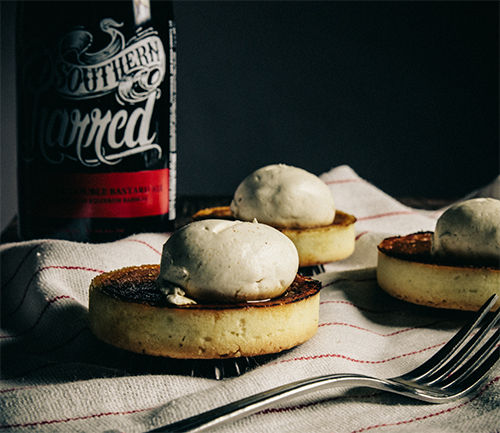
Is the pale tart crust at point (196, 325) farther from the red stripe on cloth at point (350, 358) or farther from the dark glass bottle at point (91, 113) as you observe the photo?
the dark glass bottle at point (91, 113)

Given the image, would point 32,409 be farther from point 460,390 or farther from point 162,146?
point 162,146

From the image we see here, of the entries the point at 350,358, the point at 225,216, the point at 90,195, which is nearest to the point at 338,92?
the point at 225,216

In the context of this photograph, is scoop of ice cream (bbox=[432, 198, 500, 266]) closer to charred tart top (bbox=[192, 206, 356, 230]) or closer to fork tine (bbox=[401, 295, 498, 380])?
fork tine (bbox=[401, 295, 498, 380])

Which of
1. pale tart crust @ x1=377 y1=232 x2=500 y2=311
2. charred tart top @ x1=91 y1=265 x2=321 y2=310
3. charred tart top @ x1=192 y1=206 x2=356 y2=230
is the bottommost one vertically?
pale tart crust @ x1=377 y1=232 x2=500 y2=311

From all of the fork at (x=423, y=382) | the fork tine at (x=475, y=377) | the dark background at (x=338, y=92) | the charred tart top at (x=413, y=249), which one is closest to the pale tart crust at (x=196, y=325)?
the fork at (x=423, y=382)

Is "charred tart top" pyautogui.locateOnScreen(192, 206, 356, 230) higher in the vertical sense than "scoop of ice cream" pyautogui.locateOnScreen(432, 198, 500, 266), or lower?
lower

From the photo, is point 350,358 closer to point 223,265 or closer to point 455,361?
point 455,361

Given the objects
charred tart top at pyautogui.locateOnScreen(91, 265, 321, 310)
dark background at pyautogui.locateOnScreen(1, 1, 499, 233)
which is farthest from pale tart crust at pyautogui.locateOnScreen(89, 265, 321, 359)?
dark background at pyautogui.locateOnScreen(1, 1, 499, 233)
